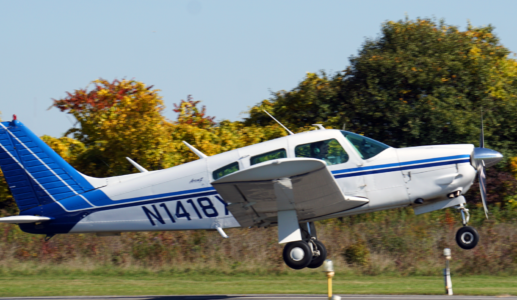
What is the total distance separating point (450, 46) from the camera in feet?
60.6

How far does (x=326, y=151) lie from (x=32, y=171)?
542 cm

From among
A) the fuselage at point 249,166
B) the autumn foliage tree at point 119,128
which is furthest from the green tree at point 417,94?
the fuselage at point 249,166

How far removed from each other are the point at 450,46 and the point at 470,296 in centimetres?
1019

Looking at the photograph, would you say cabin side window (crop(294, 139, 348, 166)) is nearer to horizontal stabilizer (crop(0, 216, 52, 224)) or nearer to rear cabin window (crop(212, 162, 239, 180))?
rear cabin window (crop(212, 162, 239, 180))

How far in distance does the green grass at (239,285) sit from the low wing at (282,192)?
2.77m

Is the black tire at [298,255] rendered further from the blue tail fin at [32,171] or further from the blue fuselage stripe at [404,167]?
the blue tail fin at [32,171]

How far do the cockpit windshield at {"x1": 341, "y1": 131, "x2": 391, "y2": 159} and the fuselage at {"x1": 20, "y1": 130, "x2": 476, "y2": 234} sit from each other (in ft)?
0.05

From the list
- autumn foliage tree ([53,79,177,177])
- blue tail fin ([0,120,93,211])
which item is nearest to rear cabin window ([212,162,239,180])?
blue tail fin ([0,120,93,211])

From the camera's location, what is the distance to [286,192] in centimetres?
882

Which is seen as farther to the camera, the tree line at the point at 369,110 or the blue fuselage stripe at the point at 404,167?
the tree line at the point at 369,110

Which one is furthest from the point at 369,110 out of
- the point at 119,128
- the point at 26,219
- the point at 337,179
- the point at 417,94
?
the point at 26,219

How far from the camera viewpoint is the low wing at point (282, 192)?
317 inches

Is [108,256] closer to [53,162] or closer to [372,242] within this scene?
[53,162]

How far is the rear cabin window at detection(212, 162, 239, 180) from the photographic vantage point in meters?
9.16
